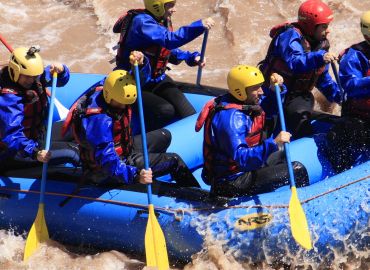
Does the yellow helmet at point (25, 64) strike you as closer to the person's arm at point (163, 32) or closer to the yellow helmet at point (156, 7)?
the person's arm at point (163, 32)

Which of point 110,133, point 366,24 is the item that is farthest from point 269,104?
point 110,133

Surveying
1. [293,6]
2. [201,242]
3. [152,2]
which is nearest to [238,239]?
[201,242]

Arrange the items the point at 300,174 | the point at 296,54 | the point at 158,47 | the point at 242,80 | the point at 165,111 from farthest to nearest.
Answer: the point at 165,111, the point at 158,47, the point at 296,54, the point at 300,174, the point at 242,80

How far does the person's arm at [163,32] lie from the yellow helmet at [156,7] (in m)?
0.11

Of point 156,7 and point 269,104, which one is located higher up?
point 156,7

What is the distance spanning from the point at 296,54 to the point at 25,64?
2027 mm

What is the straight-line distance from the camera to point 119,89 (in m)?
4.86

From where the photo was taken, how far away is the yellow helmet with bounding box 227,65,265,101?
474 cm

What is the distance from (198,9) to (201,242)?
5.99 m

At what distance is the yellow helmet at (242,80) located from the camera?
15.6 feet

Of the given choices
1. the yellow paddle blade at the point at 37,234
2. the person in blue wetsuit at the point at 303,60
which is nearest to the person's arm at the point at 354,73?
the person in blue wetsuit at the point at 303,60

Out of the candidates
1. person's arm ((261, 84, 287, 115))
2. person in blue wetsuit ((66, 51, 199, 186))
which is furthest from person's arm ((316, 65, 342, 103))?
person in blue wetsuit ((66, 51, 199, 186))

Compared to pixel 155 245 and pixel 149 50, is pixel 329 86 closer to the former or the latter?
pixel 149 50

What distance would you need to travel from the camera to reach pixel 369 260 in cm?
508
